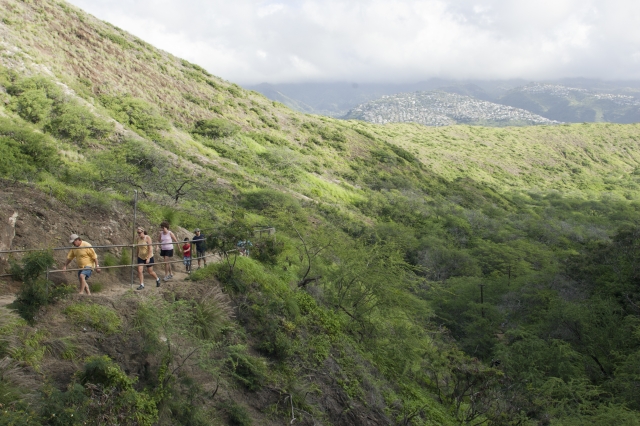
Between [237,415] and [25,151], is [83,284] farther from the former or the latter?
[25,151]

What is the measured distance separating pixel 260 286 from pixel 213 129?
2521cm

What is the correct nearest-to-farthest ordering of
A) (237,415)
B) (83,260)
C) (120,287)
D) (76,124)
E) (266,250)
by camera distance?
(237,415) → (83,260) → (120,287) → (266,250) → (76,124)

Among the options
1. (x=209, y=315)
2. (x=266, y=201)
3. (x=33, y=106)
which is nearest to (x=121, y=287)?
(x=209, y=315)

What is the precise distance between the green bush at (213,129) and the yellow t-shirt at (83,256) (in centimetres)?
2679

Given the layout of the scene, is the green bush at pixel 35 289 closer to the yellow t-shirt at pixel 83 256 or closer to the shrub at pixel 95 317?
the shrub at pixel 95 317

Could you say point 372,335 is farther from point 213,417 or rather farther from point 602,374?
point 602,374

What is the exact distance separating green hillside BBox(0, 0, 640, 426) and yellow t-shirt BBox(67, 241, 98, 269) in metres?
0.58

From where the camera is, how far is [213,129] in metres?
35.4

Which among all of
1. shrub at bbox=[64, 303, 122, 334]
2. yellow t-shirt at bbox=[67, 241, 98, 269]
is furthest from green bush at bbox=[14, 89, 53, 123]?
shrub at bbox=[64, 303, 122, 334]

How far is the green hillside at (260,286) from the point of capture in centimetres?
762

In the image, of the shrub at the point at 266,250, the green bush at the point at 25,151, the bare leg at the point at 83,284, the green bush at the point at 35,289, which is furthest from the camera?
the green bush at the point at 25,151

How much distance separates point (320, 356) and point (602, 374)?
12.9 metres

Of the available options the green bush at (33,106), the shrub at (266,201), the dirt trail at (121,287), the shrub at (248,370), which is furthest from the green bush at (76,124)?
the shrub at (248,370)

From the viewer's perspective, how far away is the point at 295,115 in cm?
5331
